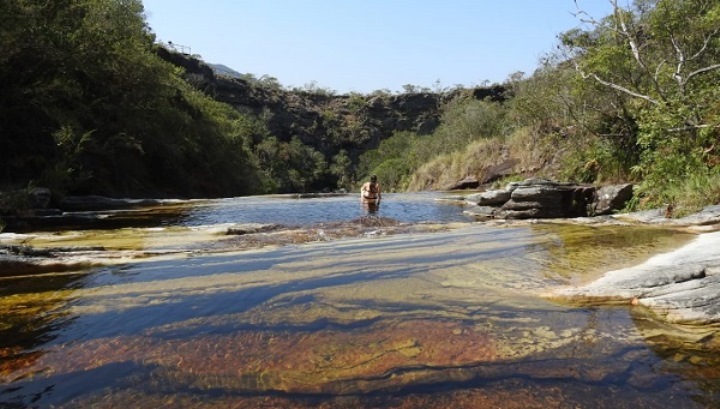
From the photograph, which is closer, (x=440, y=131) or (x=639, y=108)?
(x=639, y=108)

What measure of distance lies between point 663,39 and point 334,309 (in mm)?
13851

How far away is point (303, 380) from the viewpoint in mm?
3242

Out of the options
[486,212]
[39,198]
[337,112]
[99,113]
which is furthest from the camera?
[337,112]

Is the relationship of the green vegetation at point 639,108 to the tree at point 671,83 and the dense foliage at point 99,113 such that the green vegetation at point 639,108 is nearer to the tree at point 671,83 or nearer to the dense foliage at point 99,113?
the tree at point 671,83

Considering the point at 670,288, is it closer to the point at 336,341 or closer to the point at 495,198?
the point at 336,341

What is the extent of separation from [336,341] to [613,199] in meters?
11.3

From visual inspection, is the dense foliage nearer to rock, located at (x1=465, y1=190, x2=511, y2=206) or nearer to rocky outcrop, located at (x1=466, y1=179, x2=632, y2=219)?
rock, located at (x1=465, y1=190, x2=511, y2=206)

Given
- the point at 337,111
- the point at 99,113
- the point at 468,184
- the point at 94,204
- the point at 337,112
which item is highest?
the point at 337,111

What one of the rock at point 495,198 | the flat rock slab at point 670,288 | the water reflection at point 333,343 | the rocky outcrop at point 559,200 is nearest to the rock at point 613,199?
the rocky outcrop at point 559,200

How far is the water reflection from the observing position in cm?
304

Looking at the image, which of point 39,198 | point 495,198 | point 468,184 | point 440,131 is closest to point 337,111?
point 440,131

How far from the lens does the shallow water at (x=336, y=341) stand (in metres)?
3.04

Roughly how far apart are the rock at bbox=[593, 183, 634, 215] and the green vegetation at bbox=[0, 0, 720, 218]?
50 cm

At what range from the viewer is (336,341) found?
153 inches
